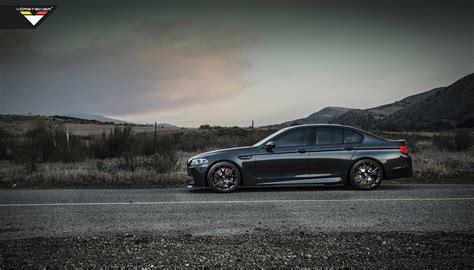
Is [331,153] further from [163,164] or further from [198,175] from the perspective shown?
[163,164]

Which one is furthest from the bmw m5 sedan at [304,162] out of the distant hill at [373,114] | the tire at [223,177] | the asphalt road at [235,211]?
the distant hill at [373,114]

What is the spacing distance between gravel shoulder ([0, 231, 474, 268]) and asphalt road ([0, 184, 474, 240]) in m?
0.49

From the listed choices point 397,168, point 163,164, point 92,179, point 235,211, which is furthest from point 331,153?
point 92,179

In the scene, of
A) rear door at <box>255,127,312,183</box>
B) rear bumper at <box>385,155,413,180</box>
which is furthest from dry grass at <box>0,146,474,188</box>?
rear door at <box>255,127,312,183</box>

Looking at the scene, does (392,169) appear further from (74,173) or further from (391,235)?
(74,173)

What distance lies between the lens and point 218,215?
725cm

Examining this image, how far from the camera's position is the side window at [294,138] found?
10.3 m

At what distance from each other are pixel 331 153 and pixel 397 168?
1.69 meters

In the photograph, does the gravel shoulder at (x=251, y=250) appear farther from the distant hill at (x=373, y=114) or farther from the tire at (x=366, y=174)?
the distant hill at (x=373, y=114)

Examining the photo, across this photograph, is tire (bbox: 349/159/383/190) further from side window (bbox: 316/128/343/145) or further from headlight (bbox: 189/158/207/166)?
headlight (bbox: 189/158/207/166)

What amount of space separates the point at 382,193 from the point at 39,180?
32.8ft

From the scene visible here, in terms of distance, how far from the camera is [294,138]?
34.0 ft

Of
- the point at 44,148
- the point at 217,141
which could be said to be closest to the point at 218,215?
the point at 44,148

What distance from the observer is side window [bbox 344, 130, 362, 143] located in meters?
10.4
